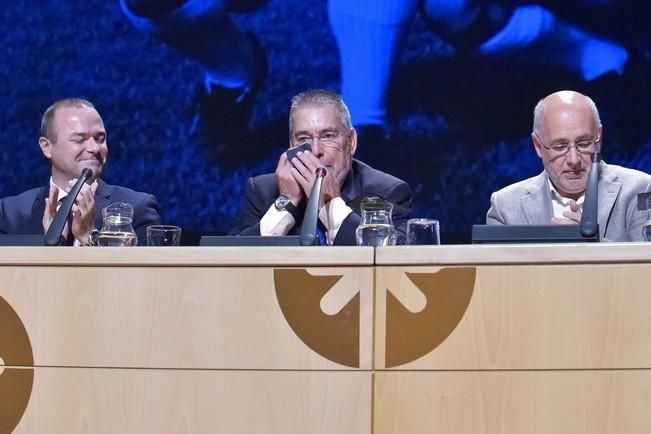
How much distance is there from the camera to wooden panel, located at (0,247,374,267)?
194 cm

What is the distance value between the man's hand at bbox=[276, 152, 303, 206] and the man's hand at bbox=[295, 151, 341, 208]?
0.01 m

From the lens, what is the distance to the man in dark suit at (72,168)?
3113 millimetres

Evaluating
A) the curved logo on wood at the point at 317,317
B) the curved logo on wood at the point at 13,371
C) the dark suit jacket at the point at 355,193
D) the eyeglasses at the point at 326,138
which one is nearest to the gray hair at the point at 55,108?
the dark suit jacket at the point at 355,193

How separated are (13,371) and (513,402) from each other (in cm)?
95

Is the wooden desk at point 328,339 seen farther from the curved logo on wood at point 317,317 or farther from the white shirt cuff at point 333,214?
the white shirt cuff at point 333,214

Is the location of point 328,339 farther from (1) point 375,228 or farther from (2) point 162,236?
(2) point 162,236

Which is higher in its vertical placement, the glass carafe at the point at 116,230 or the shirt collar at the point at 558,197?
the shirt collar at the point at 558,197

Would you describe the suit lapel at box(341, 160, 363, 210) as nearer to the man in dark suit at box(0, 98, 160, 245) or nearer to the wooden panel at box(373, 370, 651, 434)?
the man in dark suit at box(0, 98, 160, 245)

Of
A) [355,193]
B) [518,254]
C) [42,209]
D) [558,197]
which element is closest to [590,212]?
[518,254]

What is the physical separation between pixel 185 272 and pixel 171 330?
0.11 m

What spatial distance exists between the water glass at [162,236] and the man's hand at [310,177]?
48 cm

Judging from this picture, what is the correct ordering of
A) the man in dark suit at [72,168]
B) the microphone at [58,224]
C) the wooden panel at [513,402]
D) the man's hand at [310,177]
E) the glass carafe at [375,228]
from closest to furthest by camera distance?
the wooden panel at [513,402]
the microphone at [58,224]
the glass carafe at [375,228]
the man's hand at [310,177]
the man in dark suit at [72,168]

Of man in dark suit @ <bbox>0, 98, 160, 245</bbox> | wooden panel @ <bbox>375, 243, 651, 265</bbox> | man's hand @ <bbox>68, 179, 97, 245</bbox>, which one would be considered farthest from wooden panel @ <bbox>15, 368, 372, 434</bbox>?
man in dark suit @ <bbox>0, 98, 160, 245</bbox>

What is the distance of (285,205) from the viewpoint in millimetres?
2766
